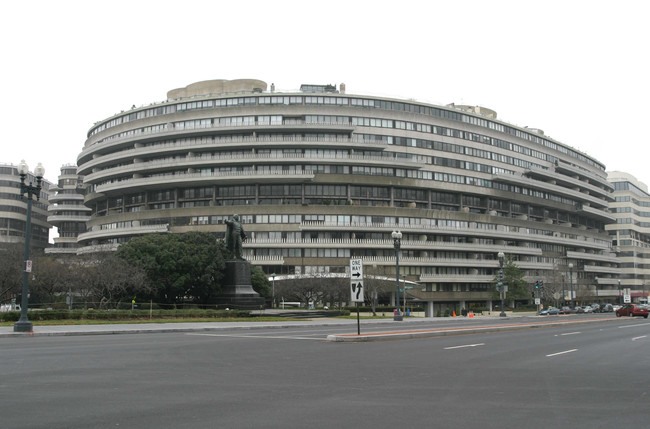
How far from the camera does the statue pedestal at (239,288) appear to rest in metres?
43.4

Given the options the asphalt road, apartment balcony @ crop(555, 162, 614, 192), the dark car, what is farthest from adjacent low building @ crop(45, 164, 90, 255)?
the asphalt road

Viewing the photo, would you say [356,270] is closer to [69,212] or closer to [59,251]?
[59,251]

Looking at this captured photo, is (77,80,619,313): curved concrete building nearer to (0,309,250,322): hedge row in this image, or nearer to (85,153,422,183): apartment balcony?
(85,153,422,183): apartment balcony

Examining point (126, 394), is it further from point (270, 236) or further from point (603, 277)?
point (603, 277)

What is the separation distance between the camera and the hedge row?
3400cm

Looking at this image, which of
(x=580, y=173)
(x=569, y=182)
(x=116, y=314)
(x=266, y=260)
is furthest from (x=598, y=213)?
(x=116, y=314)

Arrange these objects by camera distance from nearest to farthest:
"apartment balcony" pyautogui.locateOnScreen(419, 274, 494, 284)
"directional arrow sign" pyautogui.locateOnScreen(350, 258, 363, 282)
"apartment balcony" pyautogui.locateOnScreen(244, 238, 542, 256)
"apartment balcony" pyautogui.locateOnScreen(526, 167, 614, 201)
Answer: "directional arrow sign" pyautogui.locateOnScreen(350, 258, 363, 282) → "apartment balcony" pyautogui.locateOnScreen(244, 238, 542, 256) → "apartment balcony" pyautogui.locateOnScreen(419, 274, 494, 284) → "apartment balcony" pyautogui.locateOnScreen(526, 167, 614, 201)

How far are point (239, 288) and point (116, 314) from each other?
9755 mm

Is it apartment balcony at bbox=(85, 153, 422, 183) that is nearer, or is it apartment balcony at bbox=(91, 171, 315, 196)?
apartment balcony at bbox=(91, 171, 315, 196)

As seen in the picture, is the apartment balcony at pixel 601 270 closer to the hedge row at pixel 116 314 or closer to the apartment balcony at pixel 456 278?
the apartment balcony at pixel 456 278

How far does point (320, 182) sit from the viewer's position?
92.8 meters

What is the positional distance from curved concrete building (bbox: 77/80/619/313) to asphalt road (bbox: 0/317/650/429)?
63962mm

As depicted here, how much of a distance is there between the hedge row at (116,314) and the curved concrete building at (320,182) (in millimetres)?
42073

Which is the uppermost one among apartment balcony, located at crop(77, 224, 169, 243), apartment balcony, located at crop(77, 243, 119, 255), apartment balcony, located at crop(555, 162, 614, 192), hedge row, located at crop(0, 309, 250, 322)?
apartment balcony, located at crop(555, 162, 614, 192)
